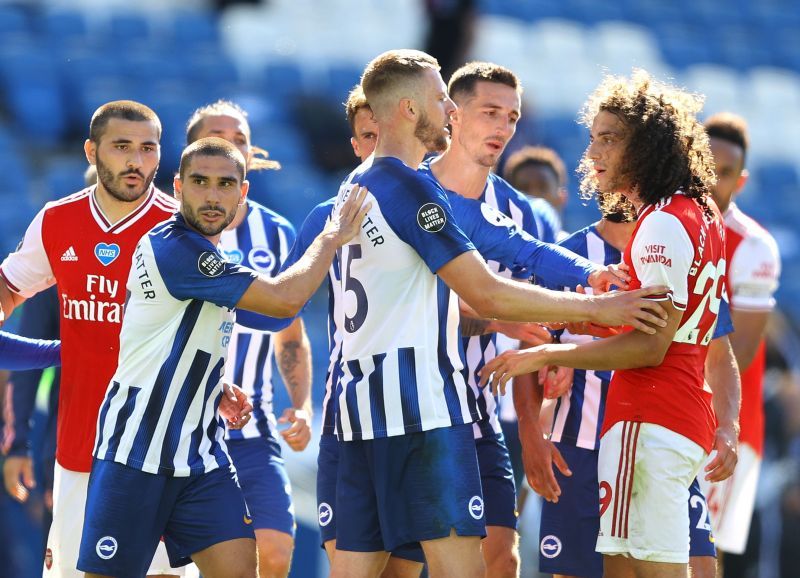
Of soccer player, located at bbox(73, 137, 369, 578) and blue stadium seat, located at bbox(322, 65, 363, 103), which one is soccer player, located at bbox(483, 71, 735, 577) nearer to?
soccer player, located at bbox(73, 137, 369, 578)

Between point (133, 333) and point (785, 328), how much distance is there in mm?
9036

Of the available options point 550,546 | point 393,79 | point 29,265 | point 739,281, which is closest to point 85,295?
point 29,265

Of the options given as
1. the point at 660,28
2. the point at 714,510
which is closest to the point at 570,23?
the point at 660,28

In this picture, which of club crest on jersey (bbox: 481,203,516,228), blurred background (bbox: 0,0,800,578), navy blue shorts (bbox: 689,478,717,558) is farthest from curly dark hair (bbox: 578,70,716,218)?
blurred background (bbox: 0,0,800,578)

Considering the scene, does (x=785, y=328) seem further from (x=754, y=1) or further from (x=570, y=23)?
(x=754, y=1)

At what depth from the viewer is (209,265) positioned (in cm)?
498

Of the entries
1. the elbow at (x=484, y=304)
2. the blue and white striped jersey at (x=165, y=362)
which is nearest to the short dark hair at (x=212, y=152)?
the blue and white striped jersey at (x=165, y=362)

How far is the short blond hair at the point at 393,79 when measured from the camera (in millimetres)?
5000

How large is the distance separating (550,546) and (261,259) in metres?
2.21

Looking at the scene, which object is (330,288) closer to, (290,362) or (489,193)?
(489,193)

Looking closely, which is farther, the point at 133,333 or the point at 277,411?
the point at 277,411

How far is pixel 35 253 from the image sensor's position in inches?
235

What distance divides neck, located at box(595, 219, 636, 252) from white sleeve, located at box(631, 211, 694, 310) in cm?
115

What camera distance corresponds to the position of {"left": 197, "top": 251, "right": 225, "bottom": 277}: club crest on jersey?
4.98m
